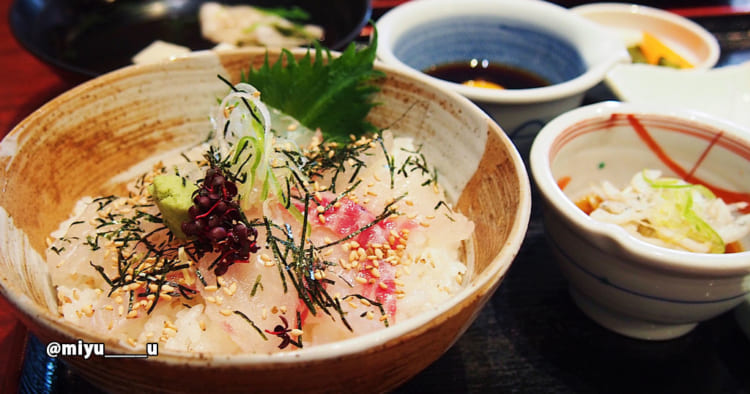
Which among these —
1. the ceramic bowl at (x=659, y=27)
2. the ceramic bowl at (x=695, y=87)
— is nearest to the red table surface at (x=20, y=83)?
the ceramic bowl at (x=659, y=27)

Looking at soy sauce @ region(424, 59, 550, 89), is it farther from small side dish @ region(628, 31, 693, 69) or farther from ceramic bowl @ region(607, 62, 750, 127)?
small side dish @ region(628, 31, 693, 69)

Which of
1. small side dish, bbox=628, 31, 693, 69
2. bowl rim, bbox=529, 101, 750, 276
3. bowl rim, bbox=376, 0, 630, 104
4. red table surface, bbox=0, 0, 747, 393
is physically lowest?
small side dish, bbox=628, 31, 693, 69

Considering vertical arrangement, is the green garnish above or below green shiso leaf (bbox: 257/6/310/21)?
below

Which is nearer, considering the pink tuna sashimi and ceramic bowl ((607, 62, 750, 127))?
the pink tuna sashimi

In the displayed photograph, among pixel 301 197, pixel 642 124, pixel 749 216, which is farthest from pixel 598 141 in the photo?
pixel 301 197

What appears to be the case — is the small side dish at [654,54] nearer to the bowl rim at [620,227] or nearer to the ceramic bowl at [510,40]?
the ceramic bowl at [510,40]

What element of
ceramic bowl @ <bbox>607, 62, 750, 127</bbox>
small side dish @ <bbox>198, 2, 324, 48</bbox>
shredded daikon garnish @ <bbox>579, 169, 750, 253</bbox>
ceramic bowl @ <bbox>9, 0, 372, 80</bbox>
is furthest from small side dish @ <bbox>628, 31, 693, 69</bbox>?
small side dish @ <bbox>198, 2, 324, 48</bbox>

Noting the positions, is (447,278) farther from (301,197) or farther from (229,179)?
(229,179)

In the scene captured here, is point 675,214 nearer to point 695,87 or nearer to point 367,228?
point 367,228
